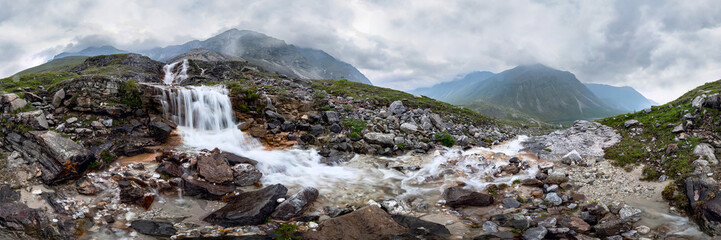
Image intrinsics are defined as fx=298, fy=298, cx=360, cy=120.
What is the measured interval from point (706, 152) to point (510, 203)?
816cm

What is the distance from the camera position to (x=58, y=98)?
16719 mm

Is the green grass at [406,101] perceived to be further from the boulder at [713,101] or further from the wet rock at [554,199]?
the wet rock at [554,199]

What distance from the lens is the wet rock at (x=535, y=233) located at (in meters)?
8.48

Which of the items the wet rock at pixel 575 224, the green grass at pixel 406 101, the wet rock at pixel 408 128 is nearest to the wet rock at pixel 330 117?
the wet rock at pixel 408 128

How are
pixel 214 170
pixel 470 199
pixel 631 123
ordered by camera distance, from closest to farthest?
pixel 470 199
pixel 214 170
pixel 631 123

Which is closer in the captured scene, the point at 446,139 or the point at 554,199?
the point at 554,199

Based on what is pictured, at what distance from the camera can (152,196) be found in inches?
438

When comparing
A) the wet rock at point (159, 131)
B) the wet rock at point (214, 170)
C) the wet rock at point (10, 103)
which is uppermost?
the wet rock at point (10, 103)

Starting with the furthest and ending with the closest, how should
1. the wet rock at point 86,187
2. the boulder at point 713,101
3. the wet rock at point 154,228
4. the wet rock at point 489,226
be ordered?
1. the boulder at point 713,101
2. the wet rock at point 86,187
3. the wet rock at point 489,226
4. the wet rock at point 154,228

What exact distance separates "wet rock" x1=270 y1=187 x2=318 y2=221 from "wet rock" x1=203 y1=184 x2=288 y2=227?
359 millimetres

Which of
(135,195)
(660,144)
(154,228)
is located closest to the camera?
(154,228)

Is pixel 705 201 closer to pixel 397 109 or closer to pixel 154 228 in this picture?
pixel 154 228

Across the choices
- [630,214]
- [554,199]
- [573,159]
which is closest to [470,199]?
[554,199]

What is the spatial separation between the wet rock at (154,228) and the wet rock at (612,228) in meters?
12.6
